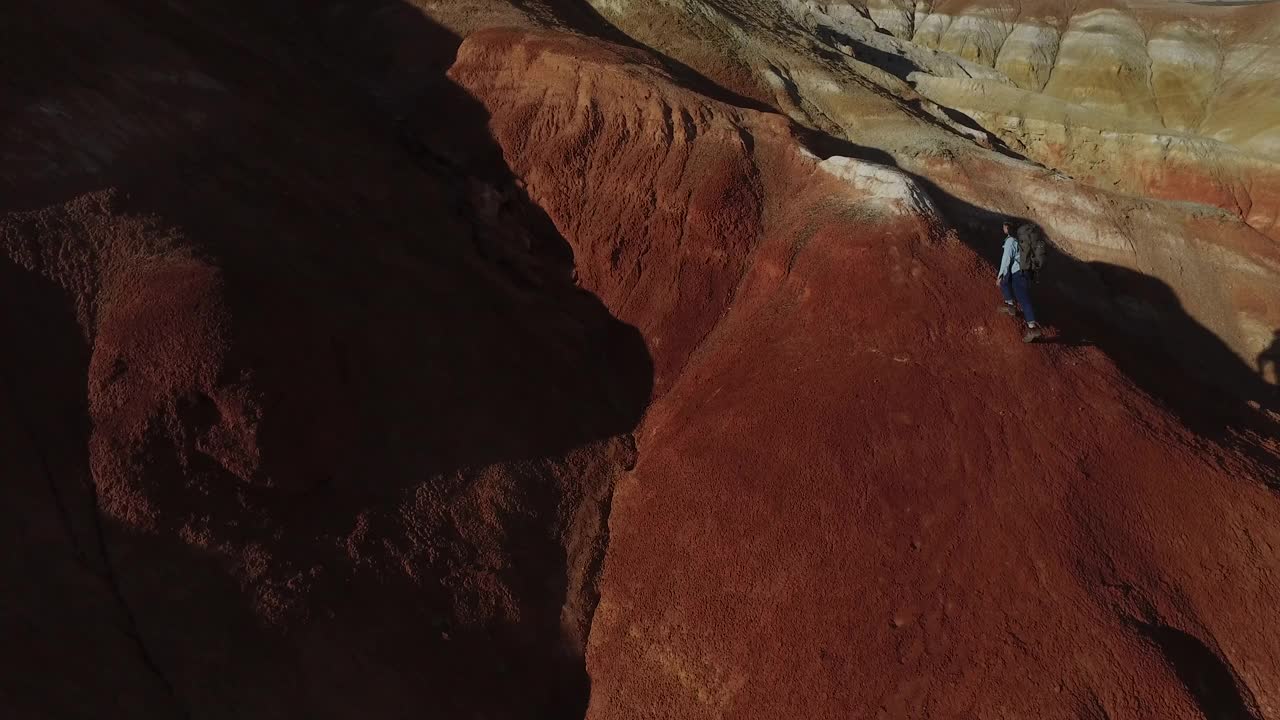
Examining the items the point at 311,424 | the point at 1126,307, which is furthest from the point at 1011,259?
the point at 311,424

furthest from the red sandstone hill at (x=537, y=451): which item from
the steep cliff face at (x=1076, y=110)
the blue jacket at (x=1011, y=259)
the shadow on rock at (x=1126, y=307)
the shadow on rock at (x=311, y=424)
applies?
the steep cliff face at (x=1076, y=110)

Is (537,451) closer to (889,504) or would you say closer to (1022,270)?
A: (889,504)

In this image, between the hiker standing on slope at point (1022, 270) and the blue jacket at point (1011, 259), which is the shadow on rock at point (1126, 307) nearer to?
the hiker standing on slope at point (1022, 270)

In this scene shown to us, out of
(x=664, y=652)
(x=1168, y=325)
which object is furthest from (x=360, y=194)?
(x=1168, y=325)

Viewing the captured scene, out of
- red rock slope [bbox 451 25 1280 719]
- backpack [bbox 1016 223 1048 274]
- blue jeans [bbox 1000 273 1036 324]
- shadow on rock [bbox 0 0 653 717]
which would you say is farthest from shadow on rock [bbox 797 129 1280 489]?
shadow on rock [bbox 0 0 653 717]

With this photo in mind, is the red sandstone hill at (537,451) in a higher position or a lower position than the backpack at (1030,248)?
lower

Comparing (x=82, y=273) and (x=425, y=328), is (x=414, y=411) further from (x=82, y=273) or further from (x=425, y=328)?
(x=82, y=273)
